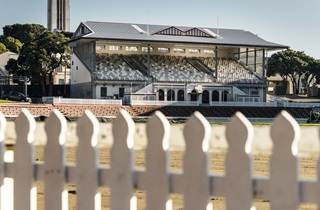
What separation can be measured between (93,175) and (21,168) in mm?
544

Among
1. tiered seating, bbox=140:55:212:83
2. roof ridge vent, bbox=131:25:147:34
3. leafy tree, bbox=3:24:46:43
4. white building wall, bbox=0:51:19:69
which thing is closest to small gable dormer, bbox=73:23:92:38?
roof ridge vent, bbox=131:25:147:34

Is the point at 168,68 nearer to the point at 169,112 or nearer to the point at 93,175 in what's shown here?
the point at 169,112

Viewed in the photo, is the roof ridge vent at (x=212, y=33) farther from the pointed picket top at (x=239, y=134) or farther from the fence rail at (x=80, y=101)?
the pointed picket top at (x=239, y=134)

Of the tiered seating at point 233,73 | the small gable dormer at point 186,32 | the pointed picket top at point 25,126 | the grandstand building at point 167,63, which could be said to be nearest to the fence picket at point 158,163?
the pointed picket top at point 25,126

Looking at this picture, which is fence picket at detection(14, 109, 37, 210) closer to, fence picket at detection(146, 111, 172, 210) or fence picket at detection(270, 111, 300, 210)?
fence picket at detection(146, 111, 172, 210)

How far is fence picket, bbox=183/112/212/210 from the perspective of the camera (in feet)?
9.40

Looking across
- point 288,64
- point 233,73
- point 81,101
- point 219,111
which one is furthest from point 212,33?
point 288,64

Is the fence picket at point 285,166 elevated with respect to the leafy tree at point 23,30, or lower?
lower

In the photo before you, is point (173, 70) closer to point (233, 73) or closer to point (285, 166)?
point (233, 73)

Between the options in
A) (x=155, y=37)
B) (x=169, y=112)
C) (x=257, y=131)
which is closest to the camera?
(x=257, y=131)

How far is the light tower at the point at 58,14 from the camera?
136500mm

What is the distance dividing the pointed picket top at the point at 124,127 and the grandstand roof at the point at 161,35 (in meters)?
55.3

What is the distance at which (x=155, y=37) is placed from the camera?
60.6 metres

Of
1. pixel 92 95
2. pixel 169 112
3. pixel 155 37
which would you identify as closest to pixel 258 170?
pixel 169 112
